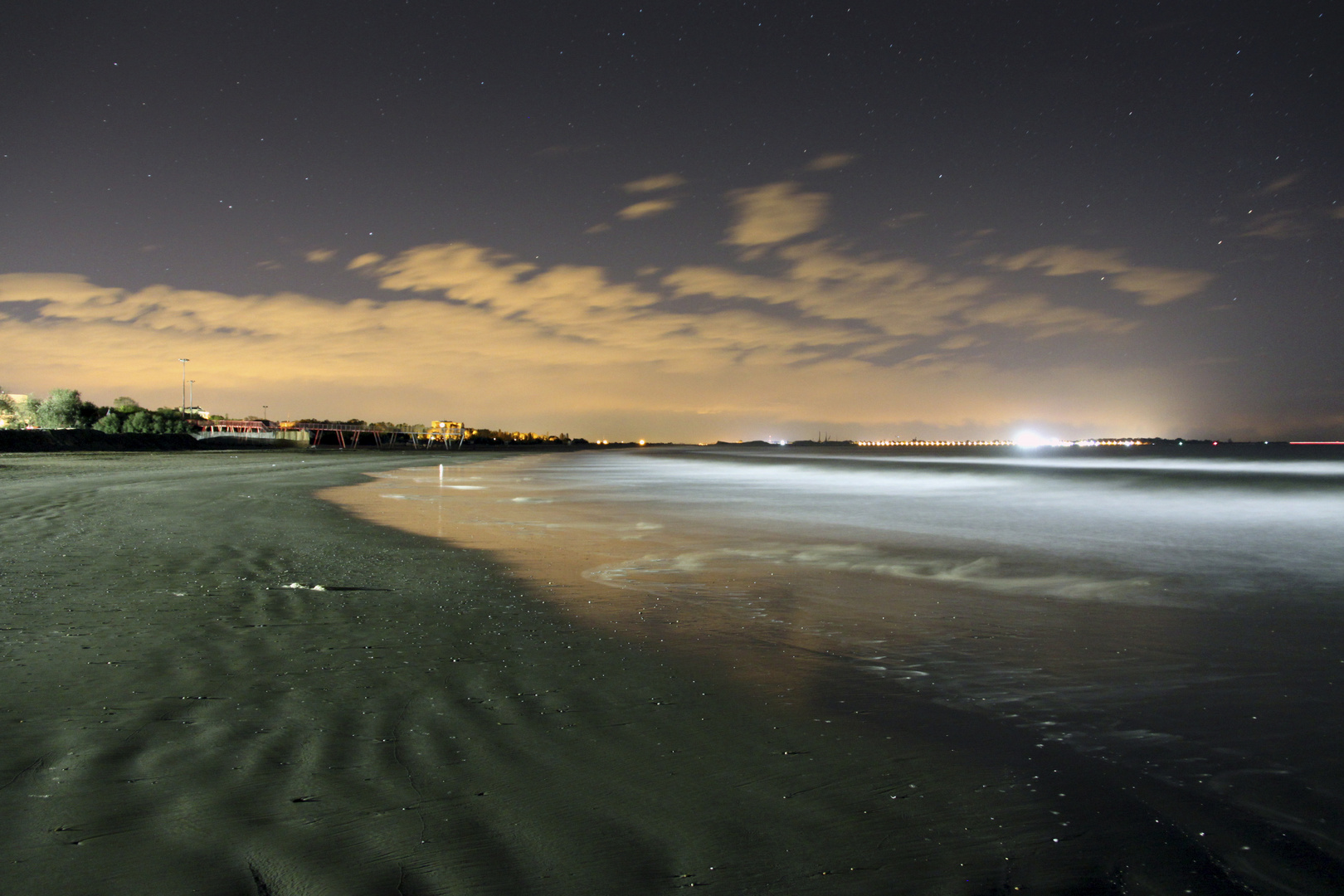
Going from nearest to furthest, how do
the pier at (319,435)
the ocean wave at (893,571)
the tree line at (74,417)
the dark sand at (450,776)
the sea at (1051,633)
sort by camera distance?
the dark sand at (450,776) → the sea at (1051,633) → the ocean wave at (893,571) → the tree line at (74,417) → the pier at (319,435)

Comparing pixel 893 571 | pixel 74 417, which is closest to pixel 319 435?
pixel 74 417

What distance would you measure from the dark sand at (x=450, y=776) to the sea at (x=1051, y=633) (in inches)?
19.2

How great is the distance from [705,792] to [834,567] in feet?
23.8

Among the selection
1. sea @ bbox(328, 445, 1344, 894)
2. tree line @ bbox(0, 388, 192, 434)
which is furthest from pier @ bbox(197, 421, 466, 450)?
sea @ bbox(328, 445, 1344, 894)

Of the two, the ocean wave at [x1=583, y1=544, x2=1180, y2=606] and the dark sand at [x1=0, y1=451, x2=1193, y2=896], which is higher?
the dark sand at [x1=0, y1=451, x2=1193, y2=896]

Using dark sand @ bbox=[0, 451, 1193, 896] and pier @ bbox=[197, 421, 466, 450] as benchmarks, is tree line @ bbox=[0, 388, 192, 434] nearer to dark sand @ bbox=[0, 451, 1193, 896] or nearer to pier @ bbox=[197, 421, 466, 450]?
pier @ bbox=[197, 421, 466, 450]

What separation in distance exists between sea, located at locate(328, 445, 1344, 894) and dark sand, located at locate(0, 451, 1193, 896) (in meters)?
0.49

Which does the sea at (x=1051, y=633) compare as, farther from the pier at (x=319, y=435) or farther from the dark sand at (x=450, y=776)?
the pier at (x=319, y=435)

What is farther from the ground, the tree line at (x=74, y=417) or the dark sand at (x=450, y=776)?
the tree line at (x=74, y=417)

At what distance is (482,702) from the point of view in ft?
16.0

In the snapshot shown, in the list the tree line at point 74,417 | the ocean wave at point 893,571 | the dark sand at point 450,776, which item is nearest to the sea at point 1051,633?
the ocean wave at point 893,571

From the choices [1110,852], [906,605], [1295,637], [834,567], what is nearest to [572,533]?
[834,567]

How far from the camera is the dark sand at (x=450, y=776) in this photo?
117 inches

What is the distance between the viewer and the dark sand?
2.97 metres
